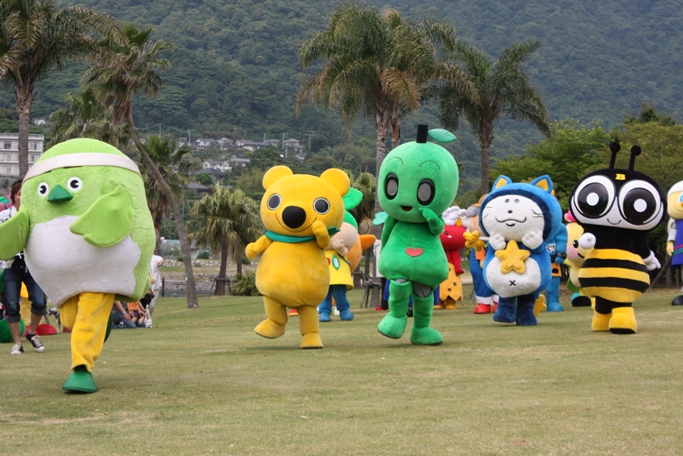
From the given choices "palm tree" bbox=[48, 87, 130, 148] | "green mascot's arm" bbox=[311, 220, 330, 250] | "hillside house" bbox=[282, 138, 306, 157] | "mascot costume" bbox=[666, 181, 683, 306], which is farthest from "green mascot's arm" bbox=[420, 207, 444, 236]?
"hillside house" bbox=[282, 138, 306, 157]

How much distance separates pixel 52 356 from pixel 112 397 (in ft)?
12.4

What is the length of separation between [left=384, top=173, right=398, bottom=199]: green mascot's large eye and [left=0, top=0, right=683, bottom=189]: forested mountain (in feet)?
308

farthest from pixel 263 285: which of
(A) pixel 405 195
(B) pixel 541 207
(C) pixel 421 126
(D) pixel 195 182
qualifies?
(D) pixel 195 182

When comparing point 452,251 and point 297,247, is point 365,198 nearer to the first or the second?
point 452,251

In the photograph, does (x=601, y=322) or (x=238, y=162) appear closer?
(x=601, y=322)

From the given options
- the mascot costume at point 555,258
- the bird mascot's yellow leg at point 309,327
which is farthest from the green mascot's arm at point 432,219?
the mascot costume at point 555,258

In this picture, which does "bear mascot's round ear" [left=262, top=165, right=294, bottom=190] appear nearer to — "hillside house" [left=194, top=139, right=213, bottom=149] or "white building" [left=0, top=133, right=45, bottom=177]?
"white building" [left=0, top=133, right=45, bottom=177]

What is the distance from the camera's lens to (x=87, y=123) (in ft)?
115

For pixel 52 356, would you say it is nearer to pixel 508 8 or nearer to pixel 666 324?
pixel 666 324

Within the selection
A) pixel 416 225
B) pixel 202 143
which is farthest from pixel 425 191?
pixel 202 143

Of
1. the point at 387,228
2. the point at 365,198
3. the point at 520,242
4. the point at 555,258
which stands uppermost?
the point at 387,228

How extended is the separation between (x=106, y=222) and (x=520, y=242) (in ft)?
27.0

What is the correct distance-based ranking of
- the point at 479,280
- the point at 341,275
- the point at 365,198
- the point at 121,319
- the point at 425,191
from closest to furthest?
the point at 425,191 → the point at 121,319 → the point at 341,275 → the point at 479,280 → the point at 365,198

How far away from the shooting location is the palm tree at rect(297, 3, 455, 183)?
25.1m
